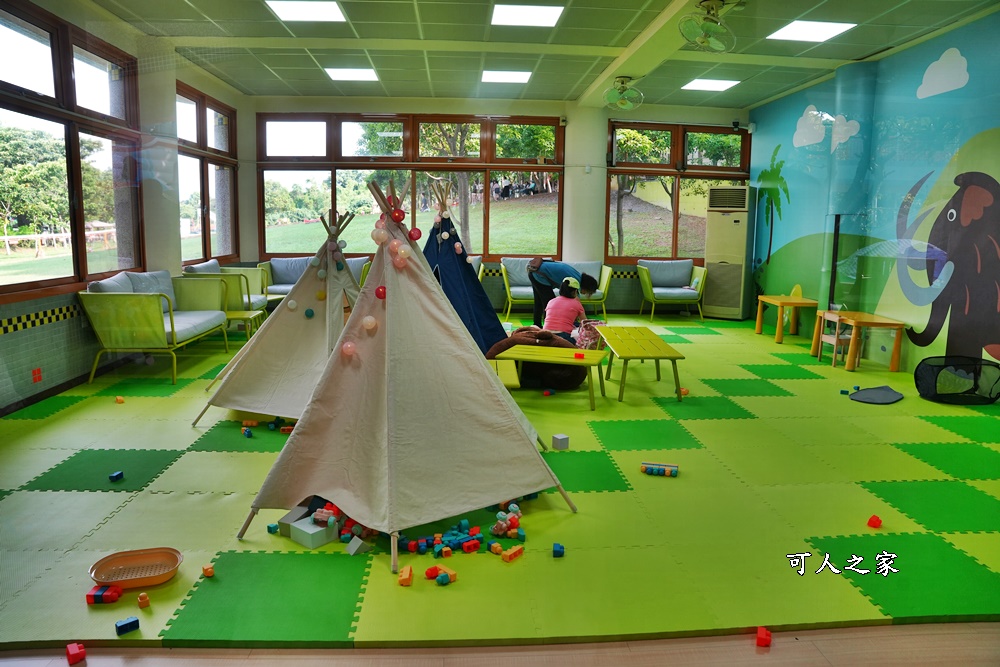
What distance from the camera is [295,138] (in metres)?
10.0

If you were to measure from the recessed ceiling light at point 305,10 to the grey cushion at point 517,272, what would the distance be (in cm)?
443

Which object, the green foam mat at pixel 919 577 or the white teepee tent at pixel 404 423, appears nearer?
the green foam mat at pixel 919 577

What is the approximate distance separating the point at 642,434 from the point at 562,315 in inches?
75.2

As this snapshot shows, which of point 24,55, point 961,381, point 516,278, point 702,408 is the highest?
point 24,55

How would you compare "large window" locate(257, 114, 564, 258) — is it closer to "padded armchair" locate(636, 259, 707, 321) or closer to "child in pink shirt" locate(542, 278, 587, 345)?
"padded armchair" locate(636, 259, 707, 321)

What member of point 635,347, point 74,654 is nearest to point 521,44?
point 635,347

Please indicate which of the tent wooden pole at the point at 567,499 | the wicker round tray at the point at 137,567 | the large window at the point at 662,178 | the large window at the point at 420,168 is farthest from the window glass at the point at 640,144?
the wicker round tray at the point at 137,567

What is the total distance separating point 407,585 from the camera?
272 cm

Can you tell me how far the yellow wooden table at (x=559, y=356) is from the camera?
204 inches

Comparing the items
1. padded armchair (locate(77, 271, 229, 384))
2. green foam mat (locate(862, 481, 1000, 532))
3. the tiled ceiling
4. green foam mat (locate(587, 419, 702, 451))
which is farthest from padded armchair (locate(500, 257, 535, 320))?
green foam mat (locate(862, 481, 1000, 532))

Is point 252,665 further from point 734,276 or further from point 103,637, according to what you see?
point 734,276

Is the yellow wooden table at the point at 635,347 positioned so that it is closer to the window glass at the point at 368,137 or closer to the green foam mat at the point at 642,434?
the green foam mat at the point at 642,434

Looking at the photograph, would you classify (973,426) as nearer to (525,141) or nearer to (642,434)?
(642,434)

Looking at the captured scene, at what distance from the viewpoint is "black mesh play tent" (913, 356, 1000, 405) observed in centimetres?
556
